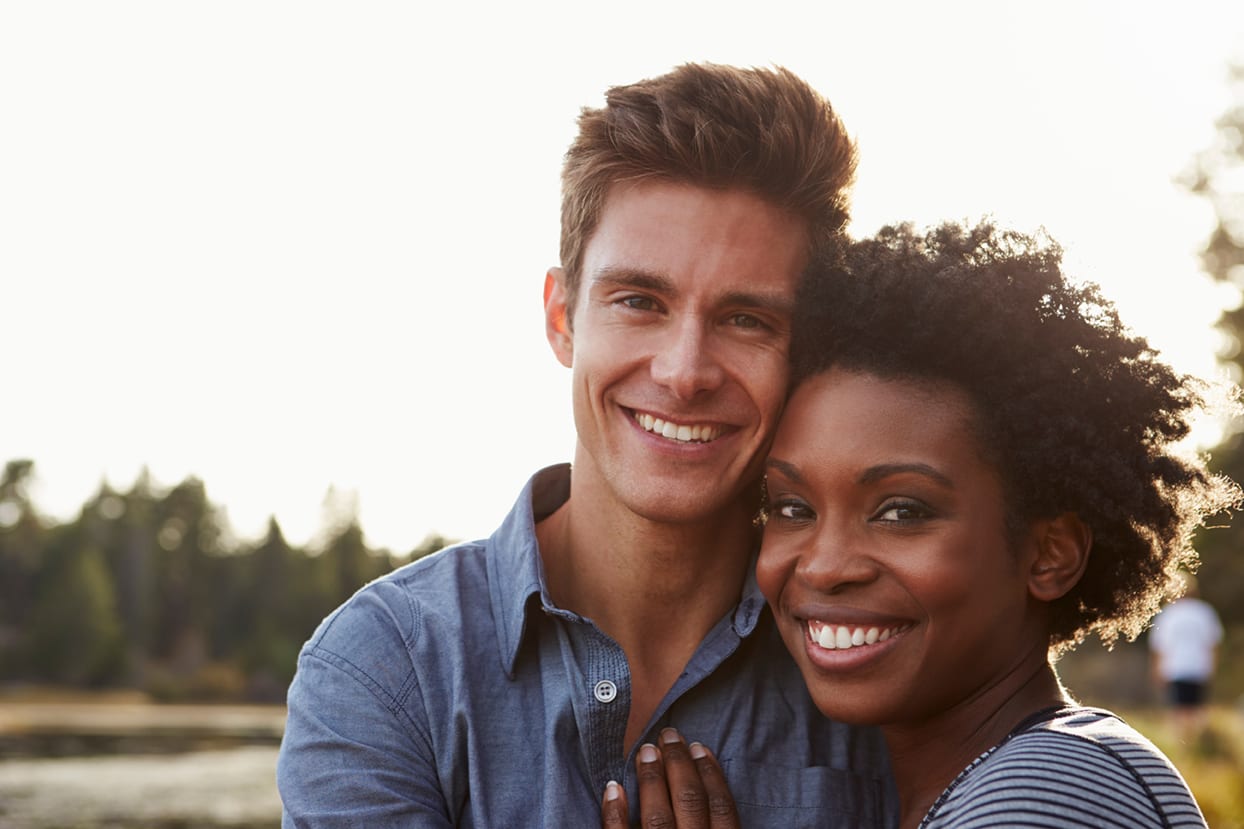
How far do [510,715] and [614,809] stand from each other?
12.3 inches

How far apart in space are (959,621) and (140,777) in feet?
63.5

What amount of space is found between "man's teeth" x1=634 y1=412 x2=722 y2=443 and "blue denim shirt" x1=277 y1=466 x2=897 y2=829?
40cm

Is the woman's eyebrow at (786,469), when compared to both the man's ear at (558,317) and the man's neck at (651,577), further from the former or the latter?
the man's ear at (558,317)

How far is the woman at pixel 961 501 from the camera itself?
8.95 feet

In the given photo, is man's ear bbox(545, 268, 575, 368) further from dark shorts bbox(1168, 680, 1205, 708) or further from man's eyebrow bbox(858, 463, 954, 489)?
dark shorts bbox(1168, 680, 1205, 708)

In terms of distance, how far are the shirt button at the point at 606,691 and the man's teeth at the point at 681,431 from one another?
23.9 inches

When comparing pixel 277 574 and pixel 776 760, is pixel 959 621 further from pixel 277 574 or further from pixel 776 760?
pixel 277 574

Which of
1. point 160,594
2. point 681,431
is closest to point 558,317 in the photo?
point 681,431

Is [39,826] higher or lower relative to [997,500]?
lower

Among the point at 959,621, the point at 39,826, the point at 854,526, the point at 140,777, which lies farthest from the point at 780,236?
the point at 140,777

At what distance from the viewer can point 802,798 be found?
3.16m

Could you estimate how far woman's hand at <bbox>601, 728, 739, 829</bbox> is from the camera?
291cm

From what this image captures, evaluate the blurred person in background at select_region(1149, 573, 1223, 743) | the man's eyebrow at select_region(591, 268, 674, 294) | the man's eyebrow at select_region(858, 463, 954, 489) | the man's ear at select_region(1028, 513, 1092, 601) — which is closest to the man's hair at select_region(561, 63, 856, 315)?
the man's eyebrow at select_region(591, 268, 674, 294)

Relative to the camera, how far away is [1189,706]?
12.1 m
